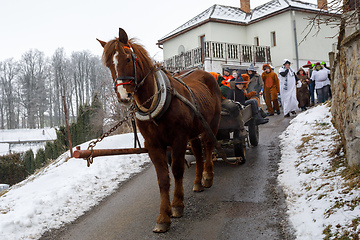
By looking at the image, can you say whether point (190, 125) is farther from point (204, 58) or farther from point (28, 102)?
point (28, 102)

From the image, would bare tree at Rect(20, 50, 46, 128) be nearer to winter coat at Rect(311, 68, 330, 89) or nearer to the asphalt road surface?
winter coat at Rect(311, 68, 330, 89)

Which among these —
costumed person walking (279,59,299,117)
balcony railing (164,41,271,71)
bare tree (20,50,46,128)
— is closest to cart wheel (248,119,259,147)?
costumed person walking (279,59,299,117)

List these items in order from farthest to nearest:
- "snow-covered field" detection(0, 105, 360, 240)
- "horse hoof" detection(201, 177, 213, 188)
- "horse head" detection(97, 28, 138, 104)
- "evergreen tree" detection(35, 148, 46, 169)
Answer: "evergreen tree" detection(35, 148, 46, 169), "horse hoof" detection(201, 177, 213, 188), "snow-covered field" detection(0, 105, 360, 240), "horse head" detection(97, 28, 138, 104)

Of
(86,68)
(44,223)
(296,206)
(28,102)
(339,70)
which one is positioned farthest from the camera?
(86,68)

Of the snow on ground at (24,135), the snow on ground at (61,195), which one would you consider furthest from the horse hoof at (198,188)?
the snow on ground at (24,135)

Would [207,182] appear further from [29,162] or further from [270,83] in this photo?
[29,162]

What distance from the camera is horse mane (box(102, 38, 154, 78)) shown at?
3838 millimetres

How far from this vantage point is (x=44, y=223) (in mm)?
4914

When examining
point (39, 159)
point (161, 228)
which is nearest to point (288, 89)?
point (161, 228)

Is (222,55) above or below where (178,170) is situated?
above

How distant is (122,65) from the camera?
381 cm

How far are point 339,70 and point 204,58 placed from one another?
16.9m

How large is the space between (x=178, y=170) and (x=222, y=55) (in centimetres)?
1911

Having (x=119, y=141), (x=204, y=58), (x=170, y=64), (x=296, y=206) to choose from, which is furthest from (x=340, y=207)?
(x=170, y=64)
